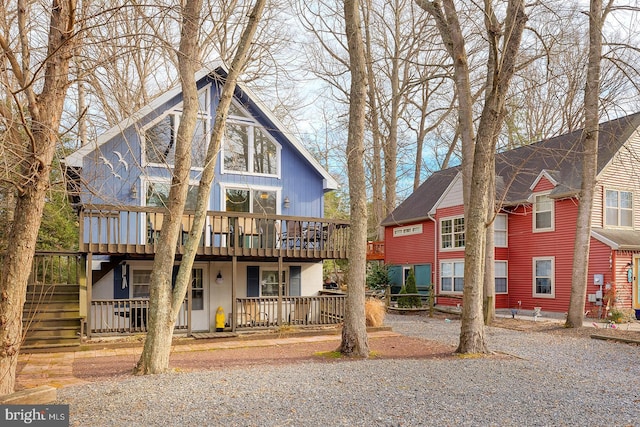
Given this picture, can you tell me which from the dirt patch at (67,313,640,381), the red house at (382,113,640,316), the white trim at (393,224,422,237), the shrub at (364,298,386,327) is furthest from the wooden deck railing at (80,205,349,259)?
the white trim at (393,224,422,237)

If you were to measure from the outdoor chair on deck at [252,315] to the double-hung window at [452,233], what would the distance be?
34.7ft

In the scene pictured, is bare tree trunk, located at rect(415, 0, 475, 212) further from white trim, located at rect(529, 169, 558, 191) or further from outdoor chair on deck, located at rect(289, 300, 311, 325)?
white trim, located at rect(529, 169, 558, 191)

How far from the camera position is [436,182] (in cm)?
2688

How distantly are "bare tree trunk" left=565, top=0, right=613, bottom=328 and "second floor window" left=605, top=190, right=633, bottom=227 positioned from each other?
4486 mm

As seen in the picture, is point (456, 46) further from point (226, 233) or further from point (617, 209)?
→ point (617, 209)

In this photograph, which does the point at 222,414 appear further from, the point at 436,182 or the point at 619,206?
the point at 436,182

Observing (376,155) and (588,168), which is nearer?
(588,168)

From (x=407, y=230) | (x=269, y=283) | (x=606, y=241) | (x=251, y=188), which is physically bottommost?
(x=269, y=283)

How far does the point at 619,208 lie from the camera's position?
60.1 feet

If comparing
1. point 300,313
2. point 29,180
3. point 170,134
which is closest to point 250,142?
point 170,134

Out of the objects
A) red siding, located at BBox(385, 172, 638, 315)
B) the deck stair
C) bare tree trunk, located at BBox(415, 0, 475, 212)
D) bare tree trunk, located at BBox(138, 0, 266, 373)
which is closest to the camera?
bare tree trunk, located at BBox(138, 0, 266, 373)

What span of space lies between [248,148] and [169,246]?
7282mm

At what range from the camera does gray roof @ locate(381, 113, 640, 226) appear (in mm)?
17766

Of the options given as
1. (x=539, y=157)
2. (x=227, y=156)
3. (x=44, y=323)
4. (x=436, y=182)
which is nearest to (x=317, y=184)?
(x=227, y=156)
